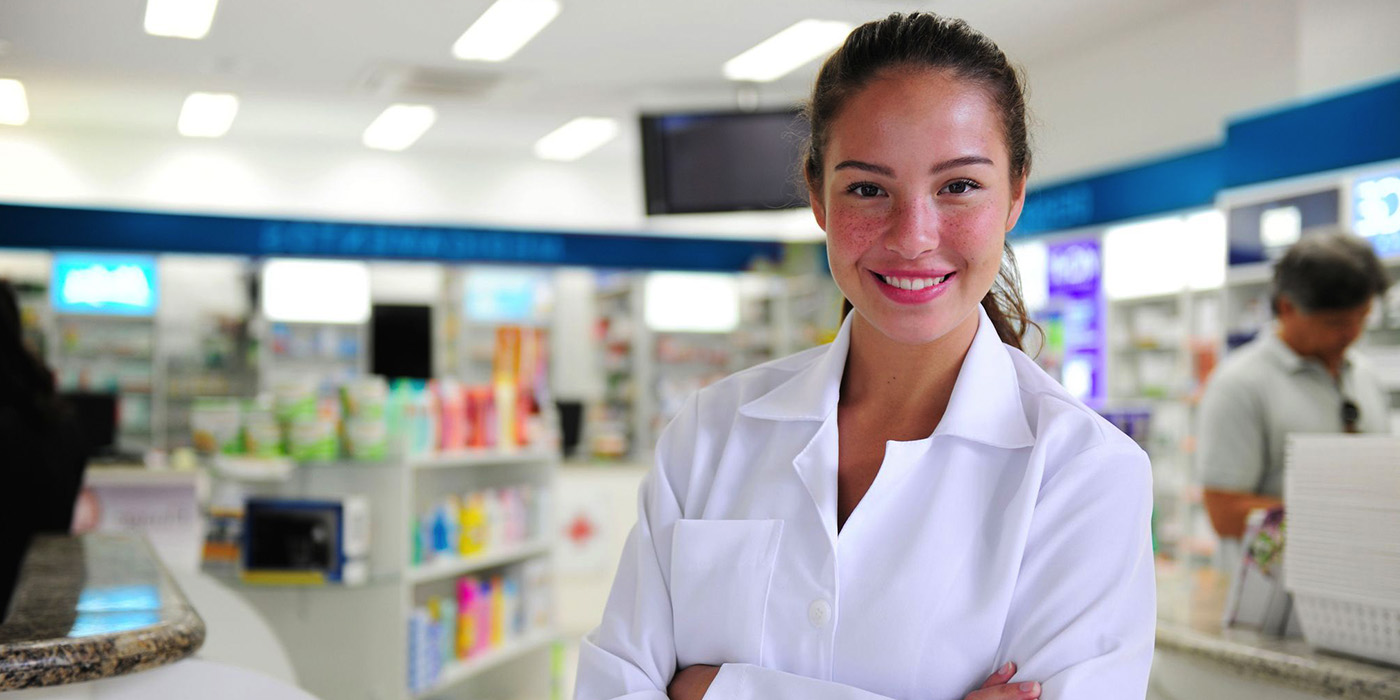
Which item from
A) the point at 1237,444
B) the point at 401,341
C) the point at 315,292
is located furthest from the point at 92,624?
the point at 401,341

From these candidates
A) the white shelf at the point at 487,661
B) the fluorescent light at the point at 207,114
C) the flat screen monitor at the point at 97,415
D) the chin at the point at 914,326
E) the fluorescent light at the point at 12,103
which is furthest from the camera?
the fluorescent light at the point at 207,114

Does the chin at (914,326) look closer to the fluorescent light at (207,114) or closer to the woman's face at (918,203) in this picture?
the woman's face at (918,203)

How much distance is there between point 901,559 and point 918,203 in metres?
0.41

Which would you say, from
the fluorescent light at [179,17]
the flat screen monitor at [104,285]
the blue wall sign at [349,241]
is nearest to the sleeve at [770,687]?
the fluorescent light at [179,17]

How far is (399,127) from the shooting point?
9.47 meters

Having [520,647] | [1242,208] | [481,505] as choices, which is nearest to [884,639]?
[481,505]

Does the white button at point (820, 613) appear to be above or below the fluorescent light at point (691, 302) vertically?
below

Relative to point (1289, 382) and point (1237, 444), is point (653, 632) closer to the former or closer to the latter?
point (1237, 444)

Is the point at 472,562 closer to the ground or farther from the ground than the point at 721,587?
closer to the ground

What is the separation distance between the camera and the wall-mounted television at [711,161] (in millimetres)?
6105

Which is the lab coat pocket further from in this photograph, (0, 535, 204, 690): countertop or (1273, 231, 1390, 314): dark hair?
(1273, 231, 1390, 314): dark hair

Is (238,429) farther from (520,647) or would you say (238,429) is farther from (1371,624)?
(1371,624)

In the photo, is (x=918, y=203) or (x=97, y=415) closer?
(x=918, y=203)

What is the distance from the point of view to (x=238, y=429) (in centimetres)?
468
